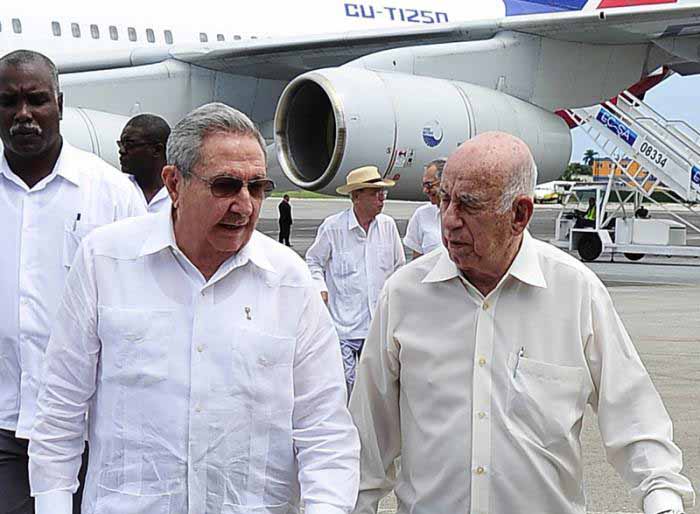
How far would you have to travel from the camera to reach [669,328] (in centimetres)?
1262

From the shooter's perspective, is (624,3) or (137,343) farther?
(624,3)

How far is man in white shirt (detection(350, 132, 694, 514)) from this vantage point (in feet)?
10.7

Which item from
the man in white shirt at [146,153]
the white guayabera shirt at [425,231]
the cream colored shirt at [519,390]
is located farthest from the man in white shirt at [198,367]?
the white guayabera shirt at [425,231]

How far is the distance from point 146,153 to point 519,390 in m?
3.19

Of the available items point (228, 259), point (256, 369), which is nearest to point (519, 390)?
point (256, 369)

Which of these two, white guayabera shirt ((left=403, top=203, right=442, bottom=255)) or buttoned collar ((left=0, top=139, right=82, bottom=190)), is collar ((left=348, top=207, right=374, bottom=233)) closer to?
white guayabera shirt ((left=403, top=203, right=442, bottom=255))

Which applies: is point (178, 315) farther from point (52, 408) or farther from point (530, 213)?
point (530, 213)

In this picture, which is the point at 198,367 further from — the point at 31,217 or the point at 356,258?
the point at 356,258

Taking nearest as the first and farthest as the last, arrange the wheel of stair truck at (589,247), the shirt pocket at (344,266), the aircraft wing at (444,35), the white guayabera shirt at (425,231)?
the shirt pocket at (344,266)
the white guayabera shirt at (425,231)
the aircraft wing at (444,35)
the wheel of stair truck at (589,247)

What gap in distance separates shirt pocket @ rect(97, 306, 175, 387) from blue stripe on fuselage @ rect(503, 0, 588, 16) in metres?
18.8

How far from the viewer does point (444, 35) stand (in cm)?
1572

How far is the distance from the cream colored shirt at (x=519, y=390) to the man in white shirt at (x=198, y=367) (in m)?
0.27

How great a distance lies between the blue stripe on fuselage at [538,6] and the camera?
21406 mm

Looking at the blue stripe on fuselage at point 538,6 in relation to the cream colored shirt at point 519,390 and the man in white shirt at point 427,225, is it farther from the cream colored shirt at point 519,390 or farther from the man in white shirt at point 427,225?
the cream colored shirt at point 519,390
